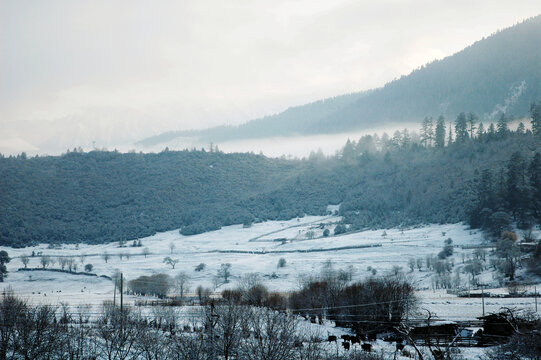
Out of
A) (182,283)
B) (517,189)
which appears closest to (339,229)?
(517,189)

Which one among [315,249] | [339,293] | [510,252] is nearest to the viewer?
[339,293]

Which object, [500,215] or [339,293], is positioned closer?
[339,293]

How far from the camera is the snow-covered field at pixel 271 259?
89.1m

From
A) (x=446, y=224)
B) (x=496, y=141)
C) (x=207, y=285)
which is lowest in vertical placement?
(x=207, y=285)

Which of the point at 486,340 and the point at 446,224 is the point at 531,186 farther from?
the point at 486,340

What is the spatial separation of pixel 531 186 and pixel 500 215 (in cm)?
1310

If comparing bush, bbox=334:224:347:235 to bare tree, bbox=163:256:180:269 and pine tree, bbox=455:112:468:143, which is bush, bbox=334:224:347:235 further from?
pine tree, bbox=455:112:468:143

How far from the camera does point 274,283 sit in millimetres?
105688

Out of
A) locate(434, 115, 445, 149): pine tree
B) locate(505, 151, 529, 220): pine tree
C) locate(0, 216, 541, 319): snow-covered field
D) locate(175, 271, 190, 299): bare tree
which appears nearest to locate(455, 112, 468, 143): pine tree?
locate(434, 115, 445, 149): pine tree

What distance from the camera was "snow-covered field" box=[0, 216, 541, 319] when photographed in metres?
89.1

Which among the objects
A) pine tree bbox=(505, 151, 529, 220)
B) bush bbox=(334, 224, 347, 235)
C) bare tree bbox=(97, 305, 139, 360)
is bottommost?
bare tree bbox=(97, 305, 139, 360)

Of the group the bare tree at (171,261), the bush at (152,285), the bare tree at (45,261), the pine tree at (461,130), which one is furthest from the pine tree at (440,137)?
the bare tree at (45,261)

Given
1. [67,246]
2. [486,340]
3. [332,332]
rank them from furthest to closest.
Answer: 1. [67,246]
2. [332,332]
3. [486,340]

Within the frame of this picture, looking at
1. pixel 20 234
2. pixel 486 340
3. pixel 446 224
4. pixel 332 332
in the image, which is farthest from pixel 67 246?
pixel 486 340
